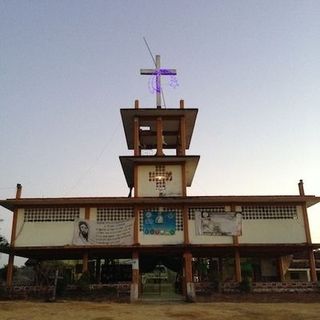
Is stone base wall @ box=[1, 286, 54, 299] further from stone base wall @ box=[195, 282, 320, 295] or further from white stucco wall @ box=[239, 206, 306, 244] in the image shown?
white stucco wall @ box=[239, 206, 306, 244]

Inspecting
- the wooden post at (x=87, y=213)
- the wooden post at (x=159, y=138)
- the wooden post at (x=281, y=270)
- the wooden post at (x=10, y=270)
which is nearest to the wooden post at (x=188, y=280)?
the wooden post at (x=87, y=213)

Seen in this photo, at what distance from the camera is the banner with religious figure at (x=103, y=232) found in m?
25.3

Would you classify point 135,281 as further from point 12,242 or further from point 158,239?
point 12,242

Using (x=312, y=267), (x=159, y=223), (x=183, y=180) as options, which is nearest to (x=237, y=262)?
(x=312, y=267)

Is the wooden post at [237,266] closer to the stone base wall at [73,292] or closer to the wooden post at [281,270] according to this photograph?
the wooden post at [281,270]

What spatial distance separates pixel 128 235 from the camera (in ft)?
83.6

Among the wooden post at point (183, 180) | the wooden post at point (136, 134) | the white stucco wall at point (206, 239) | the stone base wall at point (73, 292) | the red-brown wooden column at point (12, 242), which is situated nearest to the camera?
the stone base wall at point (73, 292)

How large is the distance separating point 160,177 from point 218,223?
17.1ft

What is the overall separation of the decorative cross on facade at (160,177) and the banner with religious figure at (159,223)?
2136 mm

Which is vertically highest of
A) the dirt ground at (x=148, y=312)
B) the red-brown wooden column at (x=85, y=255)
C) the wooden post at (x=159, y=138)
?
the wooden post at (x=159, y=138)

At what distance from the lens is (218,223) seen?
84.6ft

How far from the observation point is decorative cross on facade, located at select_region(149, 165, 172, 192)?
27.6m

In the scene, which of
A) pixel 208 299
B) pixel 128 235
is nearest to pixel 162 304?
pixel 208 299

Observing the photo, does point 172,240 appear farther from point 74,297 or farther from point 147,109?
point 147,109
